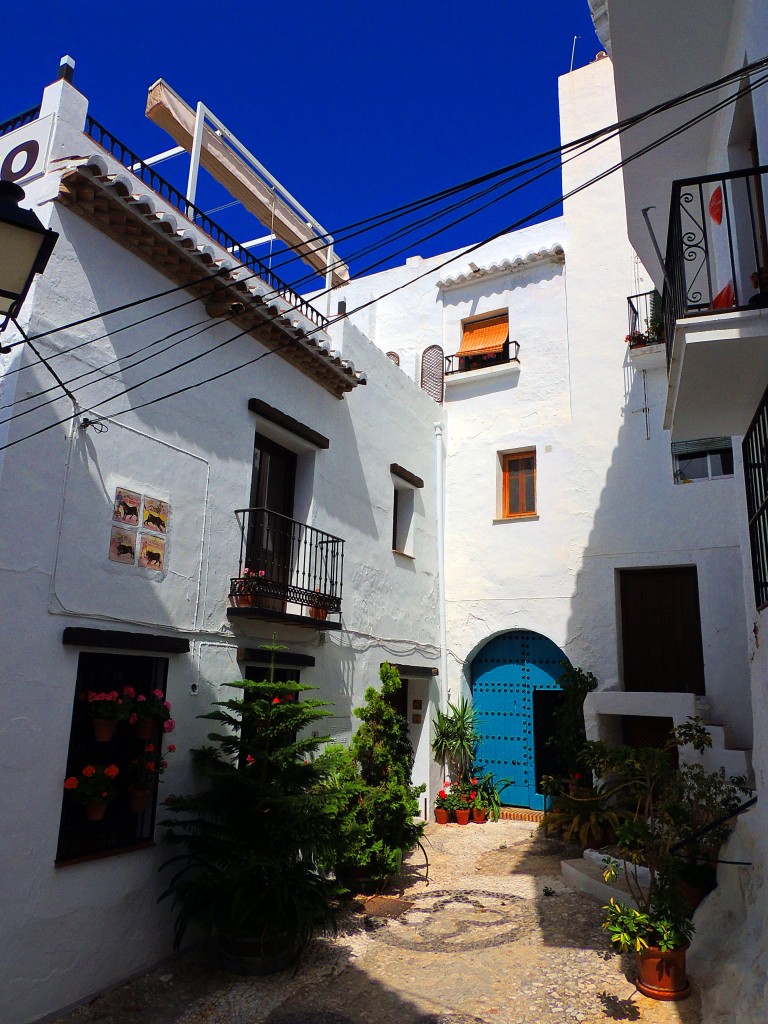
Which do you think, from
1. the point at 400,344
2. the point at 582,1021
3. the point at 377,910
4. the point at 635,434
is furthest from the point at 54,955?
the point at 400,344

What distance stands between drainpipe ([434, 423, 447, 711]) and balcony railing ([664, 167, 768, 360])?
637 centimetres

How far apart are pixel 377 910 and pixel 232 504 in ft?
14.4

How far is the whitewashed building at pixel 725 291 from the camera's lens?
4633mm

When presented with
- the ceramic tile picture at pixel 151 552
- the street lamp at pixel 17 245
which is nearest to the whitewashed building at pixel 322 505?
the ceramic tile picture at pixel 151 552

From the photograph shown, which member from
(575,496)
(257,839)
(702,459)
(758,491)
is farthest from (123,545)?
(702,459)

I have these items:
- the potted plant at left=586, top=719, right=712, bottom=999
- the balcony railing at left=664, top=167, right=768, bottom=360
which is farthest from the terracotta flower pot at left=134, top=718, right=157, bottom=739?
the balcony railing at left=664, top=167, right=768, bottom=360

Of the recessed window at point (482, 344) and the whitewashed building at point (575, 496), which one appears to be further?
the recessed window at point (482, 344)

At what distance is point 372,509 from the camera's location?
34.6ft

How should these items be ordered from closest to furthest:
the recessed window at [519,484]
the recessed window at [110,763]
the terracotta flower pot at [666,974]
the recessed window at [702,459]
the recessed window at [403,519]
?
the terracotta flower pot at [666,974]
the recessed window at [110,763]
the recessed window at [702,459]
the recessed window at [403,519]
the recessed window at [519,484]

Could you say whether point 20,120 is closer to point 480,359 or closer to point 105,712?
point 105,712

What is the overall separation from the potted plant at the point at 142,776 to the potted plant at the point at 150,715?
0.13 m

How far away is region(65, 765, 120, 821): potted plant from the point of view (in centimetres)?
567

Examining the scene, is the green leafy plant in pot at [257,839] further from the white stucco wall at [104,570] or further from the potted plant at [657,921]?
the potted plant at [657,921]

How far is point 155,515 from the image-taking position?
676 centimetres
